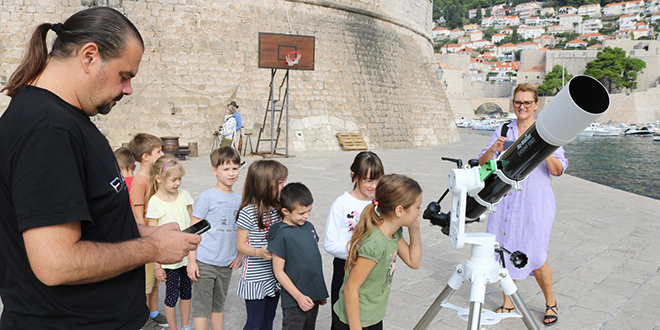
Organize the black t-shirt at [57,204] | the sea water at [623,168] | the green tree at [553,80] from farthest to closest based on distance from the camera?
the green tree at [553,80]
the sea water at [623,168]
the black t-shirt at [57,204]

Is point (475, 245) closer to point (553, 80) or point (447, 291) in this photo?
point (447, 291)

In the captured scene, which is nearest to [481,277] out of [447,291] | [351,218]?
[447,291]

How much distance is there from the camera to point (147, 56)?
11930 mm

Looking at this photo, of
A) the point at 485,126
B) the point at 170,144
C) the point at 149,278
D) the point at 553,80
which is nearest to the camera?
the point at 149,278

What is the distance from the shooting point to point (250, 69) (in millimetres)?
13094

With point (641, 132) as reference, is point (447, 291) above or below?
above

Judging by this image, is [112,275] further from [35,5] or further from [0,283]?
[35,5]

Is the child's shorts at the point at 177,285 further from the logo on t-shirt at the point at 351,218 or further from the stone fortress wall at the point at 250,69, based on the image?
the stone fortress wall at the point at 250,69

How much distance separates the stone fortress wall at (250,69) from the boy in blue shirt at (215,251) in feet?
33.1

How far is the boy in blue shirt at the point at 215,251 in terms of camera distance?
8.82ft

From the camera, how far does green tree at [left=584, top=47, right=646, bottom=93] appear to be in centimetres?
5494

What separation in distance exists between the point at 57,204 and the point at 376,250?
4.34 ft

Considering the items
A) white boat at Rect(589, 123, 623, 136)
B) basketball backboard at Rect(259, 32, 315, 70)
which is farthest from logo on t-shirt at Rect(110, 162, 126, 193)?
white boat at Rect(589, 123, 623, 136)

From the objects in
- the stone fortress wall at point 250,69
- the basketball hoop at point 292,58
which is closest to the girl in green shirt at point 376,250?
the basketball hoop at point 292,58
